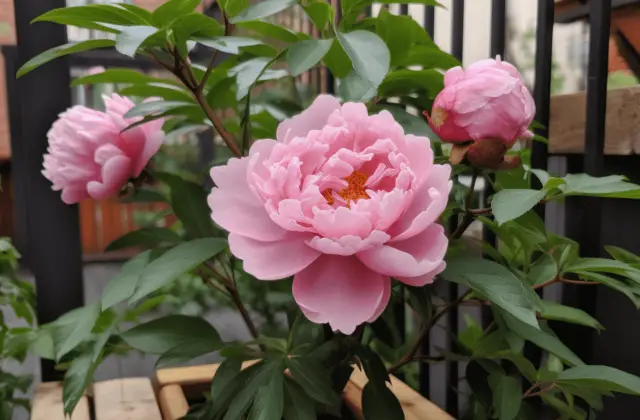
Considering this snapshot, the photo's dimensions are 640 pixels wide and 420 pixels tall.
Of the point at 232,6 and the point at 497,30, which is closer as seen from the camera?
the point at 232,6

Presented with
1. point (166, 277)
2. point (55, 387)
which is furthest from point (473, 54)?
point (166, 277)

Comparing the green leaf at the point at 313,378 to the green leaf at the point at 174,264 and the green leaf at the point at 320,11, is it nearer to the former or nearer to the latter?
the green leaf at the point at 174,264

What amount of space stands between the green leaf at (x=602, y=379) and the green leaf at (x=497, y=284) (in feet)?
0.40

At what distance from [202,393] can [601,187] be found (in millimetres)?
793

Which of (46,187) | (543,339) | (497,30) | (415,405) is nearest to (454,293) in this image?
(415,405)

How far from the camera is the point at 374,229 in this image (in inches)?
17.5

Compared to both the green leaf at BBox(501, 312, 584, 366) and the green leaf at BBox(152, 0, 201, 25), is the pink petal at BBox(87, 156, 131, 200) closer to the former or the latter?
the green leaf at BBox(152, 0, 201, 25)

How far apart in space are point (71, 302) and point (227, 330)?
135 cm

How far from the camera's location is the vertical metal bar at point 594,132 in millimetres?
708

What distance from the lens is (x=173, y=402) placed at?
0.97 m

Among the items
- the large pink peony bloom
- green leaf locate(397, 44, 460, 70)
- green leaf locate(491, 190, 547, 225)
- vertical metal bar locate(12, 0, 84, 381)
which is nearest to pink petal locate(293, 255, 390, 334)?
the large pink peony bloom

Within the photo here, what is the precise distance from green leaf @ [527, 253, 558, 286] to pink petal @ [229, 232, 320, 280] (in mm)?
309

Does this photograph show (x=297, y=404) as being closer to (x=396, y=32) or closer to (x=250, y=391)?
(x=250, y=391)

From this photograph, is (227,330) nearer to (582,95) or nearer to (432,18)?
(432,18)
